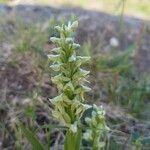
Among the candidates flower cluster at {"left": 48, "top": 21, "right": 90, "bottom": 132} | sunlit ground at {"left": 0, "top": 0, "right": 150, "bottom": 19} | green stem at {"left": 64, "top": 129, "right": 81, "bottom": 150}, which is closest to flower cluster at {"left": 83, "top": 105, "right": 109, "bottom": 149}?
green stem at {"left": 64, "top": 129, "right": 81, "bottom": 150}

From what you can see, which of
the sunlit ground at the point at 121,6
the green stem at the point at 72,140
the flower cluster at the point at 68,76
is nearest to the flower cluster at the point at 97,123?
the green stem at the point at 72,140

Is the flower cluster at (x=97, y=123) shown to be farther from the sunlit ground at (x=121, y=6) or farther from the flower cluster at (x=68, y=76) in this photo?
the sunlit ground at (x=121, y=6)

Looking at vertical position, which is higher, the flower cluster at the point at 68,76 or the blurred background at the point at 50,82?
the flower cluster at the point at 68,76

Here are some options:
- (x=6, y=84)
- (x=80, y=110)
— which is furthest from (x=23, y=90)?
(x=80, y=110)

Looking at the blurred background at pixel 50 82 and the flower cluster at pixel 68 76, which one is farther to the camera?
the blurred background at pixel 50 82

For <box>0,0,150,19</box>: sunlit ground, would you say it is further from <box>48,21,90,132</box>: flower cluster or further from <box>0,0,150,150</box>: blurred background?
<box>48,21,90,132</box>: flower cluster
